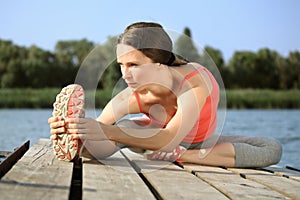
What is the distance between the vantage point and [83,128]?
217 centimetres

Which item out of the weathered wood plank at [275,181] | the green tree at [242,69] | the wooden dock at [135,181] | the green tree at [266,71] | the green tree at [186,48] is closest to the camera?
the wooden dock at [135,181]

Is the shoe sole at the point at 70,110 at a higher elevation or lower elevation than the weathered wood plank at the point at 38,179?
higher

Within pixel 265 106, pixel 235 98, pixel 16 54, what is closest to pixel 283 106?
pixel 265 106

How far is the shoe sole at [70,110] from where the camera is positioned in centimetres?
216

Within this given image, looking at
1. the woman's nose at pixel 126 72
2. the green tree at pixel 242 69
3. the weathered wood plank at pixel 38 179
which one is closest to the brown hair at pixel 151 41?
the woman's nose at pixel 126 72

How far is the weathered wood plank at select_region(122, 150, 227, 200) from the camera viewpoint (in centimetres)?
172

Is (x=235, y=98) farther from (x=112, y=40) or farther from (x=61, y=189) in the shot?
(x=61, y=189)

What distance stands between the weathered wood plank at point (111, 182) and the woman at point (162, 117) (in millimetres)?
113

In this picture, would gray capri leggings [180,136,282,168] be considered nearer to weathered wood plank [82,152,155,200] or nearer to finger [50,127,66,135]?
weathered wood plank [82,152,155,200]

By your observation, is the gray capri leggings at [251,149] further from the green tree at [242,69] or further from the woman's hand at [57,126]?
the green tree at [242,69]

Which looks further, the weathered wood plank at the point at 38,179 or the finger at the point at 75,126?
the finger at the point at 75,126

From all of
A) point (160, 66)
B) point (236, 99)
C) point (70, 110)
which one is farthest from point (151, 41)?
point (236, 99)

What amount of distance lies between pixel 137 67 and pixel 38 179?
81 cm

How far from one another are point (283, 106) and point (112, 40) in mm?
14814
